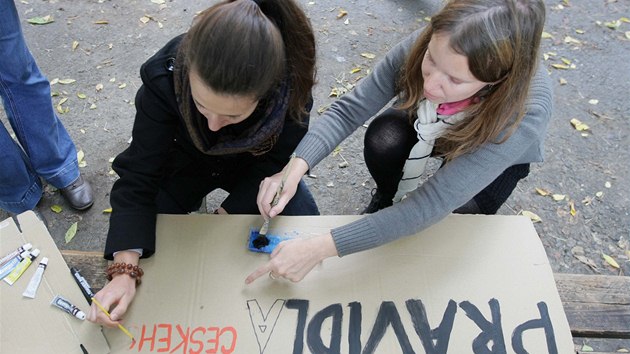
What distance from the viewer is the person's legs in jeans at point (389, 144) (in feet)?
4.61

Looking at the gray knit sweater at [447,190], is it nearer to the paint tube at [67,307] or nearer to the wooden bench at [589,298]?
the wooden bench at [589,298]

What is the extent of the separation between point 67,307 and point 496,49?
94 centimetres

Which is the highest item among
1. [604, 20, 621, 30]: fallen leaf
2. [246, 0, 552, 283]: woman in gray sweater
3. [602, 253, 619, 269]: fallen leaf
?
[246, 0, 552, 283]: woman in gray sweater

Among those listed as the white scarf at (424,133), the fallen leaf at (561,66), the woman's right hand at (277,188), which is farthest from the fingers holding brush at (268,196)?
the fallen leaf at (561,66)

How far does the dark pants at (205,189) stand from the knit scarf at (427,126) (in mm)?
314

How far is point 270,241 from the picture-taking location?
1.08m

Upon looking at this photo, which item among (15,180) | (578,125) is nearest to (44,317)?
(15,180)

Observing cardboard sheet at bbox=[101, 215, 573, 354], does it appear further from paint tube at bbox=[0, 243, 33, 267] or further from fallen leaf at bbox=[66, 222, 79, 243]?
fallen leaf at bbox=[66, 222, 79, 243]

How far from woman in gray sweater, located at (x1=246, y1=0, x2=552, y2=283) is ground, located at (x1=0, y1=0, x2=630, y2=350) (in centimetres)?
63

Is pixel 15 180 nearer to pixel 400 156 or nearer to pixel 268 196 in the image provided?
pixel 268 196

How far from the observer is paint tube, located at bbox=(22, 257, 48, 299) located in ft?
3.15

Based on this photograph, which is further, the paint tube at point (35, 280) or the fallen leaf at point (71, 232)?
the fallen leaf at point (71, 232)

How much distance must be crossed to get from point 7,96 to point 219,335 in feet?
3.27

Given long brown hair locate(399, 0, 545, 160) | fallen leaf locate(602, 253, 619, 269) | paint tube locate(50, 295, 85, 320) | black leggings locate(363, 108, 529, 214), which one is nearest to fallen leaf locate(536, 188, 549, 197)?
fallen leaf locate(602, 253, 619, 269)
